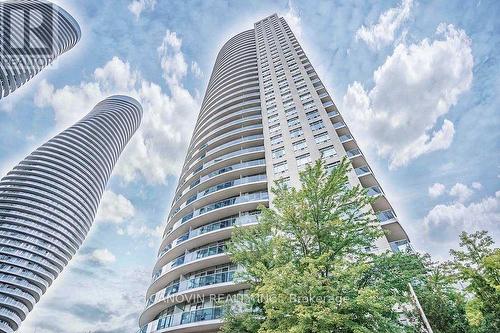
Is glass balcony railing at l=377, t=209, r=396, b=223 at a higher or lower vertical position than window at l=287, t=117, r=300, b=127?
lower

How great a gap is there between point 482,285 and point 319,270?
6.15 meters

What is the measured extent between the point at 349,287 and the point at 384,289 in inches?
64.2

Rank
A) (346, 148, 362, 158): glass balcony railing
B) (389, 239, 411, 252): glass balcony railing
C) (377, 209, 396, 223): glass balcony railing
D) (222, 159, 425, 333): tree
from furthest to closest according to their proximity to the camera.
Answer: (346, 148, 362, 158): glass balcony railing
(377, 209, 396, 223): glass balcony railing
(389, 239, 411, 252): glass balcony railing
(222, 159, 425, 333): tree

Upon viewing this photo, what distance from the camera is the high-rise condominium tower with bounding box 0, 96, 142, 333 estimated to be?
6028cm

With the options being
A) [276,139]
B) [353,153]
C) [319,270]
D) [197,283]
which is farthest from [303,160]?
[319,270]

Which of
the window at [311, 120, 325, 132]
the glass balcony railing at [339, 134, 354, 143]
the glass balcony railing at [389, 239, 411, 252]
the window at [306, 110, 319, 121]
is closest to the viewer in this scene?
the glass balcony railing at [389, 239, 411, 252]

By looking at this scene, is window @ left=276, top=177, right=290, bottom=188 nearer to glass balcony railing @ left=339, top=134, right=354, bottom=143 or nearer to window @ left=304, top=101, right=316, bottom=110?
glass balcony railing @ left=339, top=134, right=354, bottom=143

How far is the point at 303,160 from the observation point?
27844mm

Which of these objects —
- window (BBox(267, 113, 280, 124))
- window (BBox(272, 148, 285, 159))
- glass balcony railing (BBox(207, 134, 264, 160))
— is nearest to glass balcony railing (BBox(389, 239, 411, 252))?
window (BBox(272, 148, 285, 159))

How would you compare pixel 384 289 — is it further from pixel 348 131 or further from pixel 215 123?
pixel 215 123

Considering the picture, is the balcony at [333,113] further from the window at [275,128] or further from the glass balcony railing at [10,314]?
the glass balcony railing at [10,314]

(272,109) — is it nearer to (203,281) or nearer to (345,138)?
(345,138)

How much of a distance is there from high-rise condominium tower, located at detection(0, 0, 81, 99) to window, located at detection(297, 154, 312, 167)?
7933 cm

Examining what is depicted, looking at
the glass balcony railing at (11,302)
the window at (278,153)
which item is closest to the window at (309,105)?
the window at (278,153)
